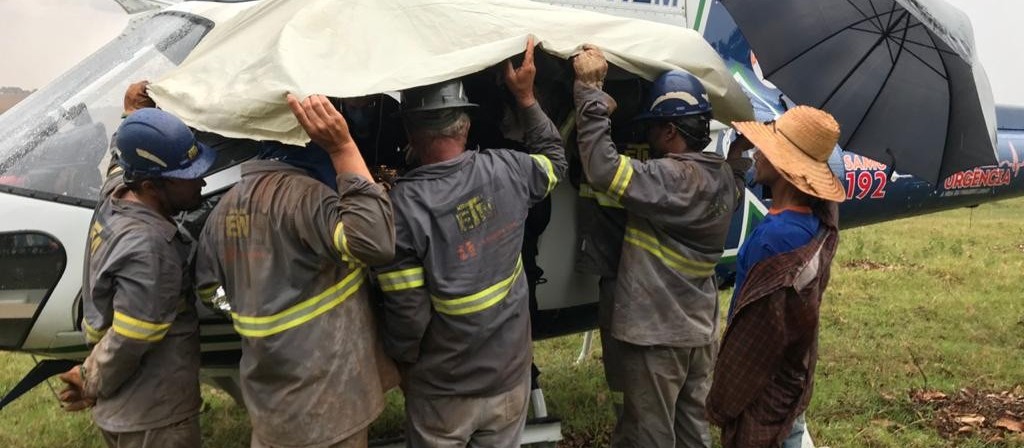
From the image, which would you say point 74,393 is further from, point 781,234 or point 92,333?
point 781,234

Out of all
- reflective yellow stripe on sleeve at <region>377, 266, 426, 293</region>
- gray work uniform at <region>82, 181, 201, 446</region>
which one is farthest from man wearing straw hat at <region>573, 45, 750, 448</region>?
gray work uniform at <region>82, 181, 201, 446</region>

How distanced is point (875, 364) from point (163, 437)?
5035 millimetres

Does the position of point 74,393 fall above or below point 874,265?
above

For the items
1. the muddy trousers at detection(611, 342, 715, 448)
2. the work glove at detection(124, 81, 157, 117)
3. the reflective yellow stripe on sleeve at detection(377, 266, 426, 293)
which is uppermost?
the work glove at detection(124, 81, 157, 117)

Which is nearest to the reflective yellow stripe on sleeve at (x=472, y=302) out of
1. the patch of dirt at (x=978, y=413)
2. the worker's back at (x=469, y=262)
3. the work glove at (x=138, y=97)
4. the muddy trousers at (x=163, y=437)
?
the worker's back at (x=469, y=262)

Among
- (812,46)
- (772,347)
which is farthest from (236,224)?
(812,46)

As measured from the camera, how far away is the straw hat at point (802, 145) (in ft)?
9.71

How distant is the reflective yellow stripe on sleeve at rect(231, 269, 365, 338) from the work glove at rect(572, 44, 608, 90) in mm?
1052

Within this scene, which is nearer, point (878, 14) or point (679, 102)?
point (679, 102)

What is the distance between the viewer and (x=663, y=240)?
10.6ft

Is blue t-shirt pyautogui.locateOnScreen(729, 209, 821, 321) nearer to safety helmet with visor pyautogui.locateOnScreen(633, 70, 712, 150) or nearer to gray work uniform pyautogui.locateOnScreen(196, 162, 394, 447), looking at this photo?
safety helmet with visor pyautogui.locateOnScreen(633, 70, 712, 150)

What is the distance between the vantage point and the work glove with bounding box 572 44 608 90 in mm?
2850

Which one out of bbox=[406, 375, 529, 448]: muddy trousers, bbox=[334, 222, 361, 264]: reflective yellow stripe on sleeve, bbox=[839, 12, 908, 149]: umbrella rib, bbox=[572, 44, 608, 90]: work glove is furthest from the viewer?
bbox=[839, 12, 908, 149]: umbrella rib

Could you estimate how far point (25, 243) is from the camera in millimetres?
2953
